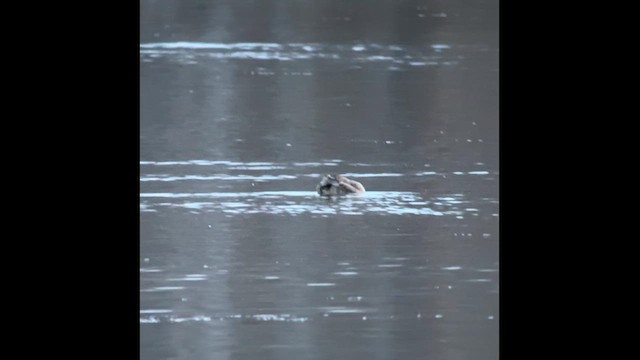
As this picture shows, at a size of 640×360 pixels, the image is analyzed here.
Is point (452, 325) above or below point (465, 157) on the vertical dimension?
below

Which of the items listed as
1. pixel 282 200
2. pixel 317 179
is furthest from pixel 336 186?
pixel 282 200

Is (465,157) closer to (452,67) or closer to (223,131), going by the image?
(452,67)

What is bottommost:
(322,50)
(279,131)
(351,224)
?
(351,224)

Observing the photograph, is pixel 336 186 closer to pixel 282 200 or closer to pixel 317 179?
pixel 317 179

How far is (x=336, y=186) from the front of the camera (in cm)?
→ 341

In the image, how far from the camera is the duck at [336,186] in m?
3.40

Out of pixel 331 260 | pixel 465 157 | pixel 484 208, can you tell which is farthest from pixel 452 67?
pixel 331 260

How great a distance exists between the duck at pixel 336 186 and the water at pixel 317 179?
1.3 inches

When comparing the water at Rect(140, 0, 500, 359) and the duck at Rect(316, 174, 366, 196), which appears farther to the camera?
the duck at Rect(316, 174, 366, 196)

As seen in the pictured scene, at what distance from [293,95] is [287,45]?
0.32m

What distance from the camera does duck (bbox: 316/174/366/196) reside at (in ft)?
11.2

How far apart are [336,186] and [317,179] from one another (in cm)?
7

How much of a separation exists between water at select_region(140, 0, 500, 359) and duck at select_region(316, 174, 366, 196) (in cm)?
3

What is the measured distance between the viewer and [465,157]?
3.57m
